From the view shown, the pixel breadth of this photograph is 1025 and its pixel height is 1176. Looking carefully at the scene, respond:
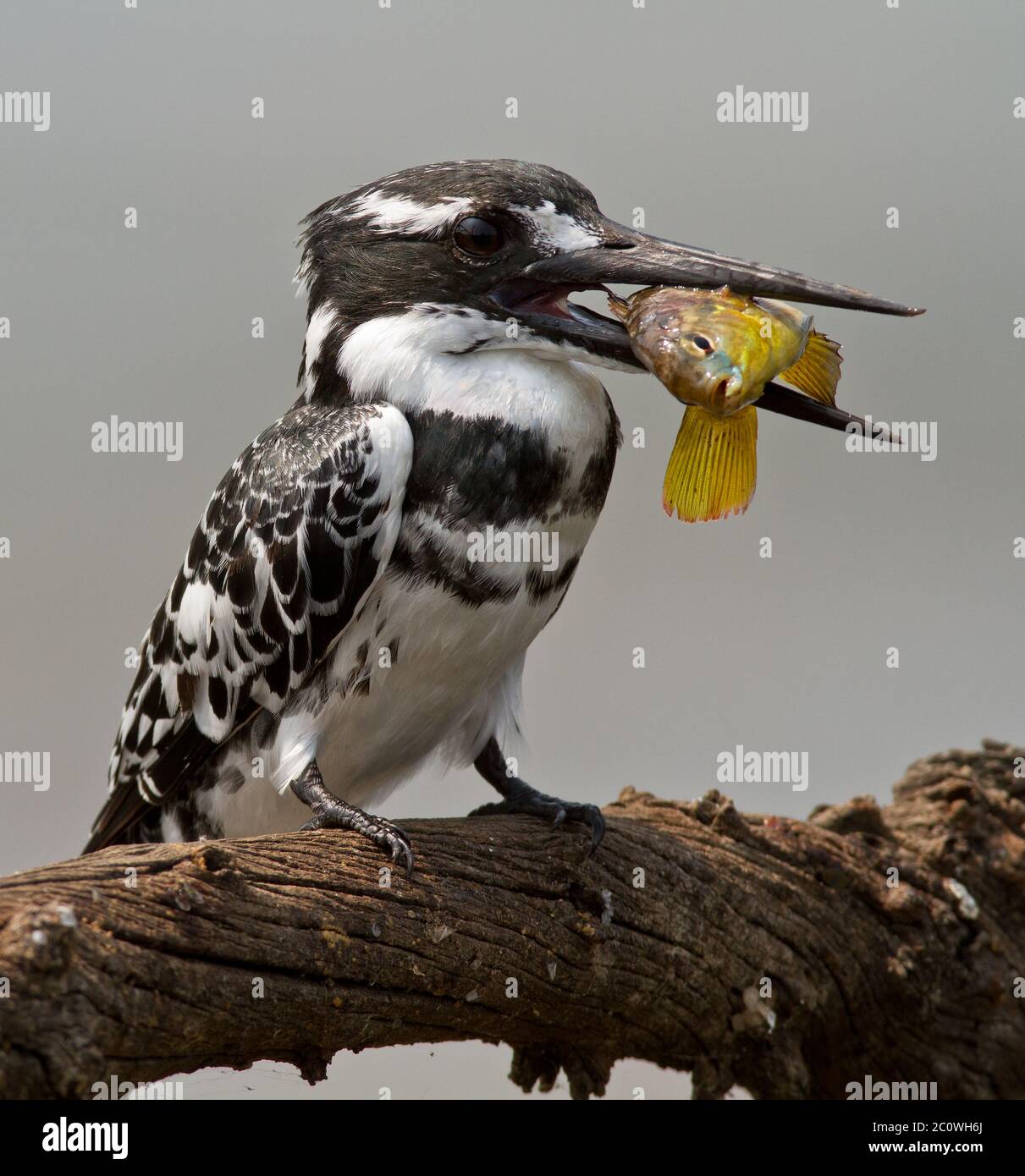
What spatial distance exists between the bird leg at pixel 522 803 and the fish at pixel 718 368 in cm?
70

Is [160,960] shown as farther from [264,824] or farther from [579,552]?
[579,552]

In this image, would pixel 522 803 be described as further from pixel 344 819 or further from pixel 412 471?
pixel 412 471

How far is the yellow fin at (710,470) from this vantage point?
2.59 metres

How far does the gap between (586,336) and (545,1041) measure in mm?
1520

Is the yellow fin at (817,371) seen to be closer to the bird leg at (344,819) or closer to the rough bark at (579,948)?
the rough bark at (579,948)

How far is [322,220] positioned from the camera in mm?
2826

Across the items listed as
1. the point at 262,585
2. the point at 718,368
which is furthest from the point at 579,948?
the point at 718,368

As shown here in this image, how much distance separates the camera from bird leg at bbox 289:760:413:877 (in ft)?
8.14

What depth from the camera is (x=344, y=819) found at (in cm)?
259

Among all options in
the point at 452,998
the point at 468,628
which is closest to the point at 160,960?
the point at 452,998

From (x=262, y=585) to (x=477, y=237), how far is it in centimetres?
84

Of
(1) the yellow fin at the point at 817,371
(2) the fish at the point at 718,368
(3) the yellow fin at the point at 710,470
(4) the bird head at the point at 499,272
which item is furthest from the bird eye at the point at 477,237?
(1) the yellow fin at the point at 817,371

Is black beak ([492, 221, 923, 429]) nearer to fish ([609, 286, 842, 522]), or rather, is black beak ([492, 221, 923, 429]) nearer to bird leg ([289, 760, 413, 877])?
fish ([609, 286, 842, 522])

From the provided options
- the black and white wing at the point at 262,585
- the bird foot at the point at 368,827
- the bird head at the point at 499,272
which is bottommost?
the bird foot at the point at 368,827
